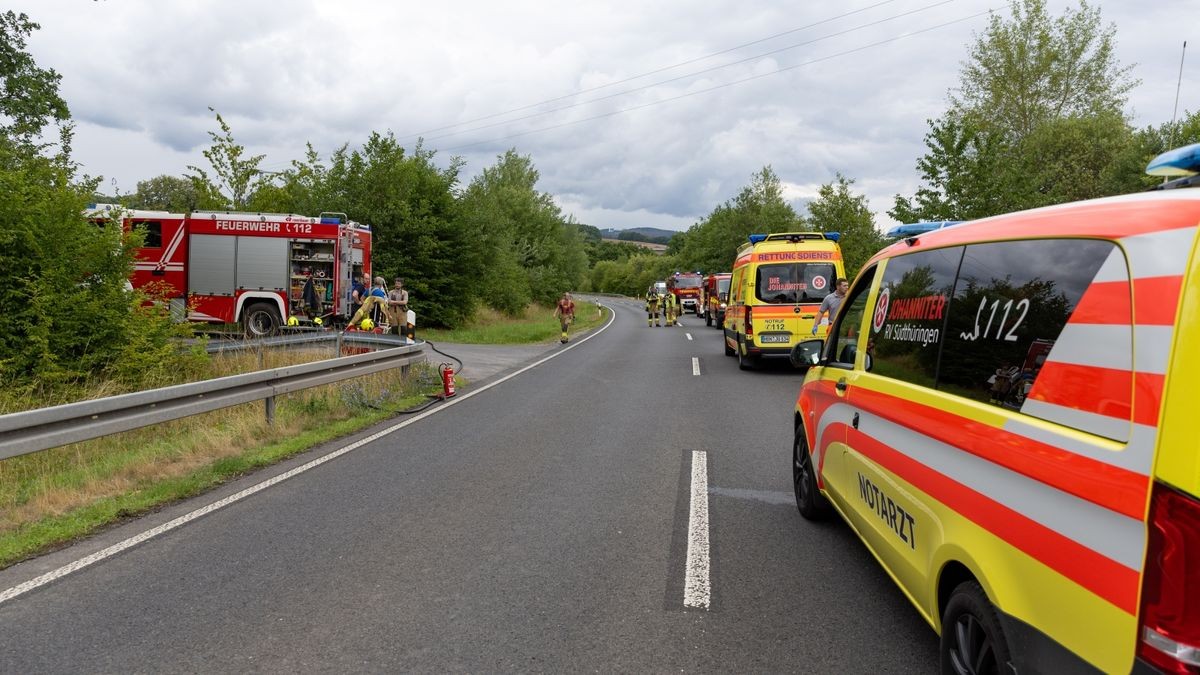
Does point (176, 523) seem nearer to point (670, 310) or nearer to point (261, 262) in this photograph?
point (261, 262)

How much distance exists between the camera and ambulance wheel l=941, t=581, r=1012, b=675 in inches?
97.3

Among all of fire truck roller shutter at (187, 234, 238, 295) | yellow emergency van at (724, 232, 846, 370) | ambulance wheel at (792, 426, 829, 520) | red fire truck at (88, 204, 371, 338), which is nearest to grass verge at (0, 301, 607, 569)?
ambulance wheel at (792, 426, 829, 520)

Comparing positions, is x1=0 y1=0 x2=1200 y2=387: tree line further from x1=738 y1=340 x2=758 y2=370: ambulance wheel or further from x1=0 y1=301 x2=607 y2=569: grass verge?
x1=738 y1=340 x2=758 y2=370: ambulance wheel

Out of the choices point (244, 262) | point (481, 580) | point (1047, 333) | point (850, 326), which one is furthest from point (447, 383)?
point (244, 262)

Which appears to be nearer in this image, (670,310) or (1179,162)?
(1179,162)

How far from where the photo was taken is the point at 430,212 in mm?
28609

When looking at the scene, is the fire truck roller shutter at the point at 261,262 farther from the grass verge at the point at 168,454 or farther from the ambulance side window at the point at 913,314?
the ambulance side window at the point at 913,314

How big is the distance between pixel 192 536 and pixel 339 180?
25.3 m

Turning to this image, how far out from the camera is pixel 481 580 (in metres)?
→ 4.43

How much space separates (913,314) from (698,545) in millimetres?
2157

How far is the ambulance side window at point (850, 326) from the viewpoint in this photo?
4621 millimetres

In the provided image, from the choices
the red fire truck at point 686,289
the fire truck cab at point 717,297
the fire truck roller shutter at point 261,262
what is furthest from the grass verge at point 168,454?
the red fire truck at point 686,289

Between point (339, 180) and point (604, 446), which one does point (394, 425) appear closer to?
point (604, 446)

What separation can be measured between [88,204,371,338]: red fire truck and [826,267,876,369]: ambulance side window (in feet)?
59.7
